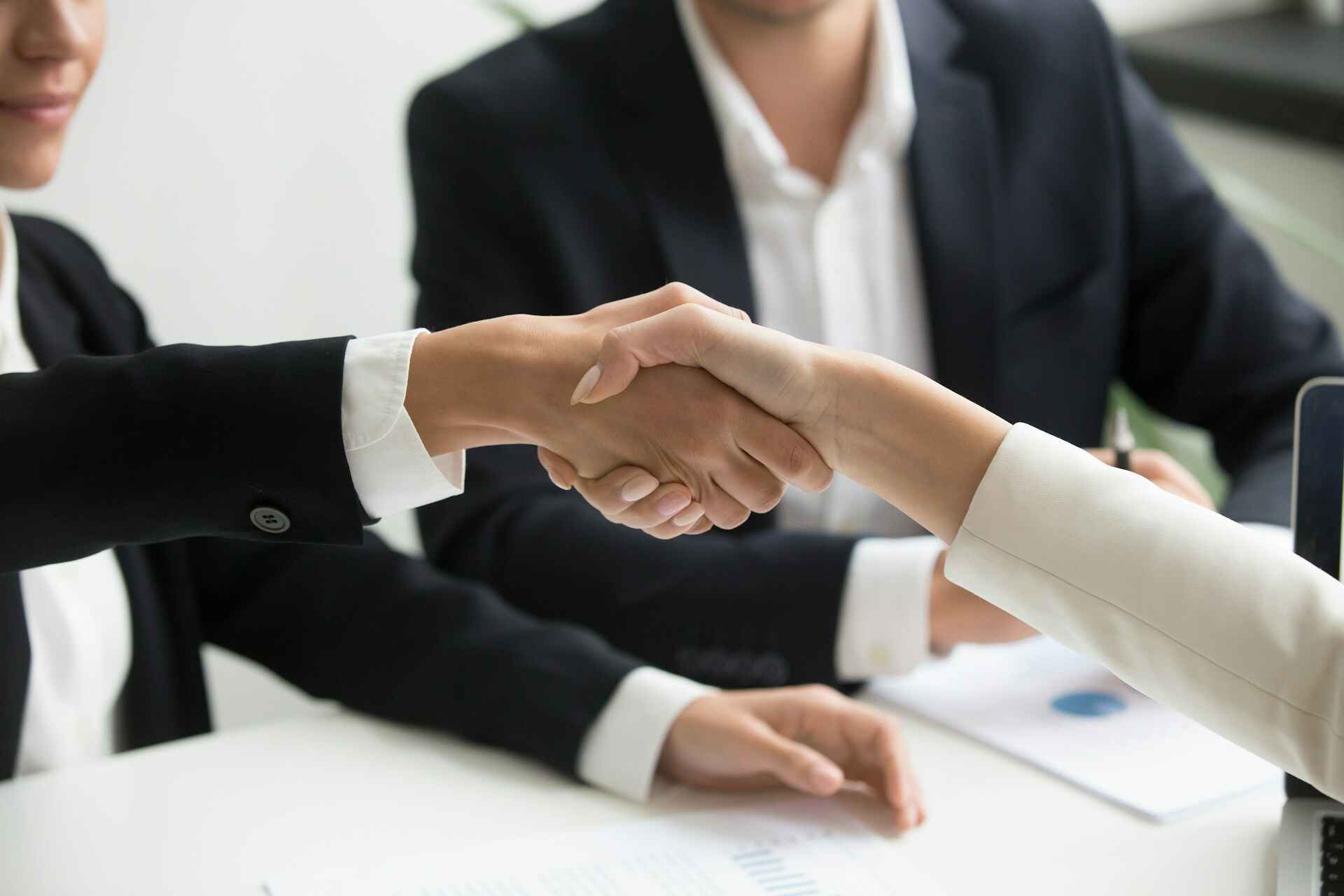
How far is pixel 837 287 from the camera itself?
186cm

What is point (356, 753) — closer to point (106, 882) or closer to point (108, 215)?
point (106, 882)

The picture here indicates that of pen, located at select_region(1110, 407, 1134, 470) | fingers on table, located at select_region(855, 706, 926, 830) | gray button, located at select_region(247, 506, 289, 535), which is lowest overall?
fingers on table, located at select_region(855, 706, 926, 830)

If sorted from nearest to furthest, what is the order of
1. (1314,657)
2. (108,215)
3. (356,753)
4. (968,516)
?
(1314,657)
(968,516)
(356,753)
(108,215)

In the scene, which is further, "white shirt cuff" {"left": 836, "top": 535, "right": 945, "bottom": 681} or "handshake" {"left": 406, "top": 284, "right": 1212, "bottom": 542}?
"white shirt cuff" {"left": 836, "top": 535, "right": 945, "bottom": 681}

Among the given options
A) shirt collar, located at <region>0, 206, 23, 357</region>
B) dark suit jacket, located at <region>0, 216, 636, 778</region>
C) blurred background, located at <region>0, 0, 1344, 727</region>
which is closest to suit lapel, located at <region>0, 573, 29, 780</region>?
dark suit jacket, located at <region>0, 216, 636, 778</region>

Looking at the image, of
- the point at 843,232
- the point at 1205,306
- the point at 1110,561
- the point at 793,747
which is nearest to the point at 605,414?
the point at 793,747

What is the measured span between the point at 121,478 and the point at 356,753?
40 centimetres

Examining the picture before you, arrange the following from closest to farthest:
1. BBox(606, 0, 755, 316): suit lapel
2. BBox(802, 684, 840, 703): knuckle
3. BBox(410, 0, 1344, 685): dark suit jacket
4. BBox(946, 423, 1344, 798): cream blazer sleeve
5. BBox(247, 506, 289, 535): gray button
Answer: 1. BBox(946, 423, 1344, 798): cream blazer sleeve
2. BBox(247, 506, 289, 535): gray button
3. BBox(802, 684, 840, 703): knuckle
4. BBox(410, 0, 1344, 685): dark suit jacket
5. BBox(606, 0, 755, 316): suit lapel

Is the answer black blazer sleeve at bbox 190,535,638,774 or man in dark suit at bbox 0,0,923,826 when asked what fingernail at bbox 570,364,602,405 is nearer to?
man in dark suit at bbox 0,0,923,826

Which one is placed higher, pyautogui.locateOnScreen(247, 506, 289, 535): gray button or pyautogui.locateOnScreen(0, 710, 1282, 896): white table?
pyautogui.locateOnScreen(247, 506, 289, 535): gray button

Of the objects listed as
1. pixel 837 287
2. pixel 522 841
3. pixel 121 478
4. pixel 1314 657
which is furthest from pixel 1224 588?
pixel 837 287

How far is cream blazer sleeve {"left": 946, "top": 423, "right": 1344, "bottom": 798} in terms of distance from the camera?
90cm

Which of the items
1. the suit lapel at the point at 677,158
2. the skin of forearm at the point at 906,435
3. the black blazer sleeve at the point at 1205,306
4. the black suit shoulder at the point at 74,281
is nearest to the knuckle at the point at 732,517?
the skin of forearm at the point at 906,435

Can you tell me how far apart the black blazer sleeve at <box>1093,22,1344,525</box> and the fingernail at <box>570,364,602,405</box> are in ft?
3.51
